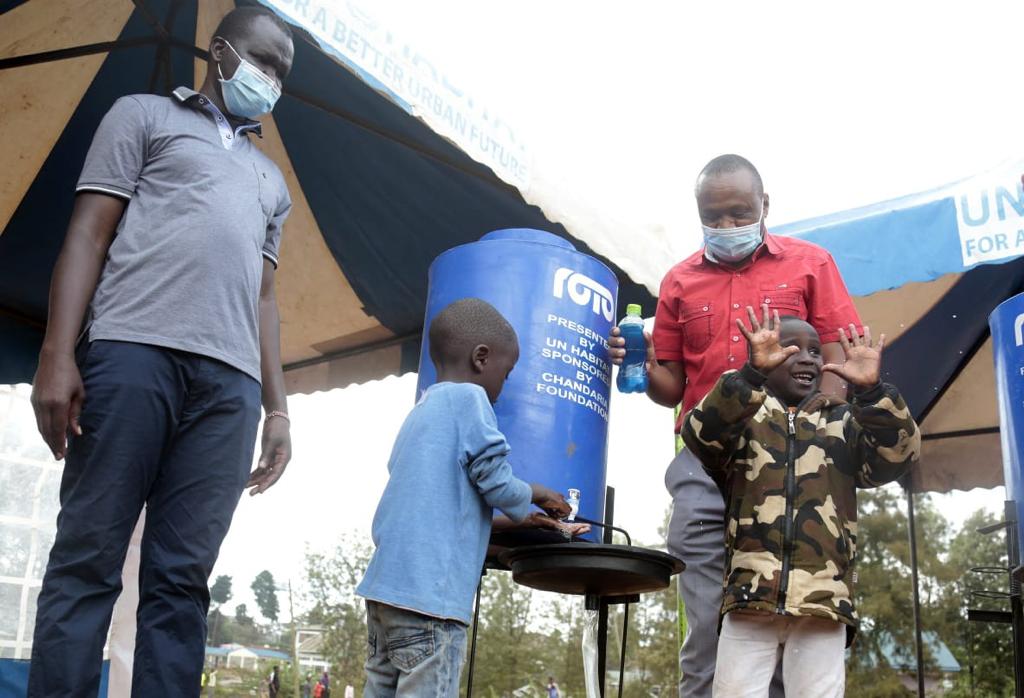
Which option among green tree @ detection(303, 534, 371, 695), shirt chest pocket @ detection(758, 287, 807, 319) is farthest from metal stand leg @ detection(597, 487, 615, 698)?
green tree @ detection(303, 534, 371, 695)

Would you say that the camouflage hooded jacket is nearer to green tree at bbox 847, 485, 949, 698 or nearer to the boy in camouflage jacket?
the boy in camouflage jacket

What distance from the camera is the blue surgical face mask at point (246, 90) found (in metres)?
2.50

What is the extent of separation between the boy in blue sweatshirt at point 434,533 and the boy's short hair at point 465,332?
4.4 inches

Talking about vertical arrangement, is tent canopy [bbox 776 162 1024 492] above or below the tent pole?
above

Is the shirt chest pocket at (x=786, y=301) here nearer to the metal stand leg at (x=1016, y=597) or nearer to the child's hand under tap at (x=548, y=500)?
the child's hand under tap at (x=548, y=500)

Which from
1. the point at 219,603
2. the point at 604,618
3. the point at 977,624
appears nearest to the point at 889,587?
the point at 977,624

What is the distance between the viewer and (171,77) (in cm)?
416

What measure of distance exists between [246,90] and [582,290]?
1.22 metres

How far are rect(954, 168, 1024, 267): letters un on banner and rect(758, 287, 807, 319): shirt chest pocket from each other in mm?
1377

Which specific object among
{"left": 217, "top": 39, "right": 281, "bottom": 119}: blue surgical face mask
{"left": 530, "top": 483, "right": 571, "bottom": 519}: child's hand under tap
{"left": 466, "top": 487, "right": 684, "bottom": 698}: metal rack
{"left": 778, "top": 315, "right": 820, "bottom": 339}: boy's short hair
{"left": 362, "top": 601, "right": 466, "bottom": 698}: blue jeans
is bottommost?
{"left": 362, "top": 601, "right": 466, "bottom": 698}: blue jeans

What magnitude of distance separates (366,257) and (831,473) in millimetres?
2835

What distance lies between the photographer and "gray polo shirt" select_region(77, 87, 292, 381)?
6.87 ft

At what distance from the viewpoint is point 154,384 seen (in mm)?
2006

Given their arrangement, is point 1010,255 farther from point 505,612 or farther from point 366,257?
point 505,612
